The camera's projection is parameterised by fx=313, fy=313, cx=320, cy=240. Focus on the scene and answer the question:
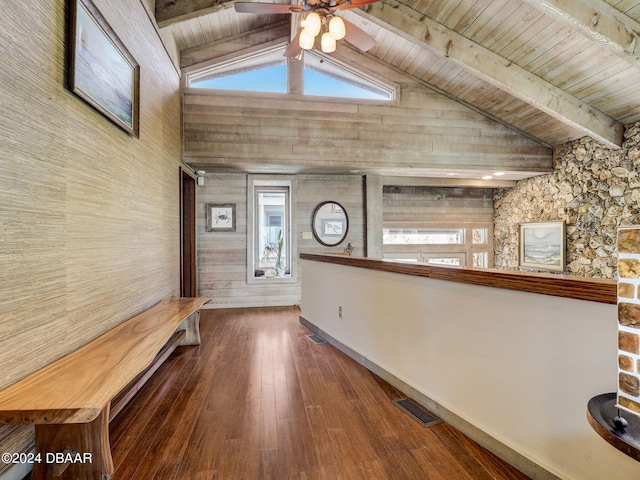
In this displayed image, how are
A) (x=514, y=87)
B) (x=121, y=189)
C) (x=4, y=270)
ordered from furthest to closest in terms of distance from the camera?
(x=514, y=87), (x=121, y=189), (x=4, y=270)

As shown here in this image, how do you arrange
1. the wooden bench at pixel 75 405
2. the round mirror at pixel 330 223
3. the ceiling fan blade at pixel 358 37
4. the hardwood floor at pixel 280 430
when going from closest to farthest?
the wooden bench at pixel 75 405 < the hardwood floor at pixel 280 430 < the ceiling fan blade at pixel 358 37 < the round mirror at pixel 330 223

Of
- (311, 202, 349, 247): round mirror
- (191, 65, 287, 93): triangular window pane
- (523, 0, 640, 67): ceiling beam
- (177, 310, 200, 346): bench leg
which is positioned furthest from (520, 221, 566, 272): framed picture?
(177, 310, 200, 346): bench leg

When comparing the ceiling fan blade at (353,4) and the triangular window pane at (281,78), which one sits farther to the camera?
the triangular window pane at (281,78)

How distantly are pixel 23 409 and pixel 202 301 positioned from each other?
85.0 inches

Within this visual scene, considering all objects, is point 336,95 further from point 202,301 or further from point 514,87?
point 202,301

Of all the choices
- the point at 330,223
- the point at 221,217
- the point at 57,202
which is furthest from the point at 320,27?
the point at 221,217

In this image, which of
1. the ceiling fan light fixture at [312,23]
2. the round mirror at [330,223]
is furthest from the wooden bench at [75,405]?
the round mirror at [330,223]

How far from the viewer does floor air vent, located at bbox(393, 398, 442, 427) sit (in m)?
1.92

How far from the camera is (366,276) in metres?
2.79

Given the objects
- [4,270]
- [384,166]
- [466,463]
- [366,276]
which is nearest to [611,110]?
[384,166]

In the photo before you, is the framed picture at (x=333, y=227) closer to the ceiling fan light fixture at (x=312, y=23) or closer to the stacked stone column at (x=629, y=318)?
the ceiling fan light fixture at (x=312, y=23)

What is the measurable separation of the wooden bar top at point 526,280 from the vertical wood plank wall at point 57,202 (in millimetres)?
2069

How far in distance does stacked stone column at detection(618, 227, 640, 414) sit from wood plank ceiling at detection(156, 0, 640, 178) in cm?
293

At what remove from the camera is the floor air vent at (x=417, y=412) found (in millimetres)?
1923
